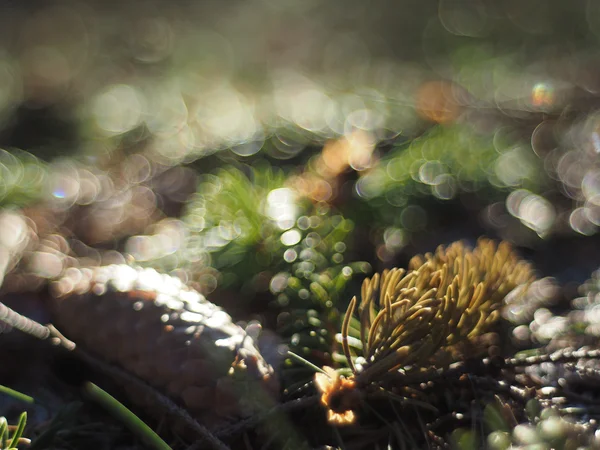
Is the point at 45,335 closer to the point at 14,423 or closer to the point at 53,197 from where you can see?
the point at 14,423

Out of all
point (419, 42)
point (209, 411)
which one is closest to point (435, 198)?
point (209, 411)

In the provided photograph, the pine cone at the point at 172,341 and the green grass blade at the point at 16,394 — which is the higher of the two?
the pine cone at the point at 172,341

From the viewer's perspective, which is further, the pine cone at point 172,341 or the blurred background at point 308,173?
the blurred background at point 308,173

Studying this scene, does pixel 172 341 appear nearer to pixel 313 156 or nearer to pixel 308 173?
pixel 308 173

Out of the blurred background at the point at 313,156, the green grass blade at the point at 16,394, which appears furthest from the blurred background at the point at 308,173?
the green grass blade at the point at 16,394

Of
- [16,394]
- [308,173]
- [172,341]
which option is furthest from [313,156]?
[16,394]

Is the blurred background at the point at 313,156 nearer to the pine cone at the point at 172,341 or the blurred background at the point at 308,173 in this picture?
the blurred background at the point at 308,173

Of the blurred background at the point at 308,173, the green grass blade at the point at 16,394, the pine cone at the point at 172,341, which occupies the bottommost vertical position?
the green grass blade at the point at 16,394

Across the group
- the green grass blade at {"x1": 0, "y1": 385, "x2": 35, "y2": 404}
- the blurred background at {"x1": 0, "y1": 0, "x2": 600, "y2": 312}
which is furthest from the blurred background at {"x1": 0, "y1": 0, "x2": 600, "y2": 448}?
the green grass blade at {"x1": 0, "y1": 385, "x2": 35, "y2": 404}

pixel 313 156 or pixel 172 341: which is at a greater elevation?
pixel 313 156

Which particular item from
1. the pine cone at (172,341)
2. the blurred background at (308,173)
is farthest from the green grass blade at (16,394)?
the blurred background at (308,173)

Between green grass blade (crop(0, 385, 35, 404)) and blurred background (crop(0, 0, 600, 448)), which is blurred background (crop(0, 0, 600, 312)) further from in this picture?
green grass blade (crop(0, 385, 35, 404))
